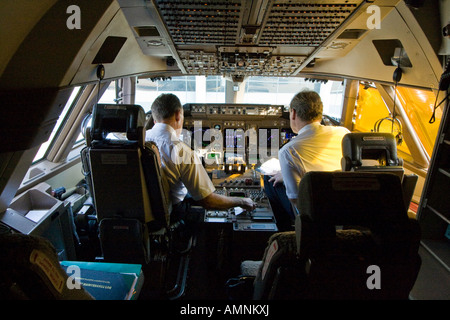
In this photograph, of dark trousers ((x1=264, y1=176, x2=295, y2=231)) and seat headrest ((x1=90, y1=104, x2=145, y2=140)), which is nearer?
seat headrest ((x1=90, y1=104, x2=145, y2=140))

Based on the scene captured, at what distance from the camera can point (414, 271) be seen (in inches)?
29.1

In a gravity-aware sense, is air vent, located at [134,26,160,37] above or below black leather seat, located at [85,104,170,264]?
above

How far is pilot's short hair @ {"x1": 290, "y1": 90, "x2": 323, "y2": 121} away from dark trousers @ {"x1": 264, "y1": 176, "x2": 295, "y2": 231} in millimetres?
686

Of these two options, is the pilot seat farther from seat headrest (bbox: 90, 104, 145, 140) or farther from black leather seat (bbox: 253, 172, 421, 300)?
black leather seat (bbox: 253, 172, 421, 300)

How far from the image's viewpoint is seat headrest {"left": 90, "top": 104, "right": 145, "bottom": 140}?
141 cm

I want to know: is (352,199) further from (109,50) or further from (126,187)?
(109,50)

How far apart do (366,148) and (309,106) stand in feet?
2.19

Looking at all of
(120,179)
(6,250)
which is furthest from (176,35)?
Result: (6,250)

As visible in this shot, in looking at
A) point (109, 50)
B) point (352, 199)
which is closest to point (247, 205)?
point (352, 199)

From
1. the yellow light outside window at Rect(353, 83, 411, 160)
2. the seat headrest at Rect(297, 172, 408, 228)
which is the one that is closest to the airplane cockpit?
the seat headrest at Rect(297, 172, 408, 228)

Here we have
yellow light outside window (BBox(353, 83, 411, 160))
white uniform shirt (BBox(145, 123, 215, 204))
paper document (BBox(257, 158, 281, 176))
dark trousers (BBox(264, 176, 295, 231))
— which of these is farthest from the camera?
yellow light outside window (BBox(353, 83, 411, 160))

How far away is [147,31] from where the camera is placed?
1.61 m

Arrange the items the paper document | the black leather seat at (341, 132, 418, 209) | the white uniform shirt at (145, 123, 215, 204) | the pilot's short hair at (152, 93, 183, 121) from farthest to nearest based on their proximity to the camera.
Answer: the paper document → the pilot's short hair at (152, 93, 183, 121) → the white uniform shirt at (145, 123, 215, 204) → the black leather seat at (341, 132, 418, 209)
